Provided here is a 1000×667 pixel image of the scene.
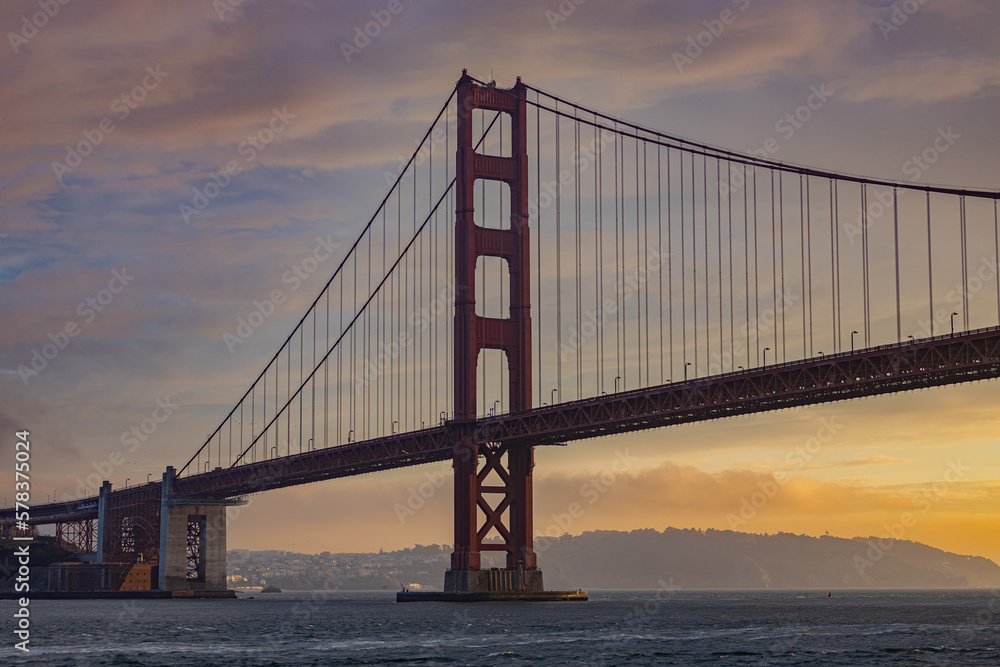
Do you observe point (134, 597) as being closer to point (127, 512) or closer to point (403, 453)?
point (127, 512)

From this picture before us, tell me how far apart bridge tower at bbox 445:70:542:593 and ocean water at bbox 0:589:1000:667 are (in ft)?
9.97

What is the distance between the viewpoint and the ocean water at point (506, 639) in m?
54.3

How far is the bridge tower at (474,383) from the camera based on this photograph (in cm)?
8969

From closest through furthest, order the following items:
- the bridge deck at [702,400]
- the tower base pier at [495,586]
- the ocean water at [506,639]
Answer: the ocean water at [506,639], the bridge deck at [702,400], the tower base pier at [495,586]

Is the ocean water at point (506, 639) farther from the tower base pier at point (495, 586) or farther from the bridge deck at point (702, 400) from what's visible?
the bridge deck at point (702, 400)

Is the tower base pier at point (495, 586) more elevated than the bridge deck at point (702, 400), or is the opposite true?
the bridge deck at point (702, 400)

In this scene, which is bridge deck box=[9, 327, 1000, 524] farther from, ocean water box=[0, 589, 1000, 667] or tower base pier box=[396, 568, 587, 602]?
ocean water box=[0, 589, 1000, 667]

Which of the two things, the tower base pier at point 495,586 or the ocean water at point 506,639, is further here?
the tower base pier at point 495,586

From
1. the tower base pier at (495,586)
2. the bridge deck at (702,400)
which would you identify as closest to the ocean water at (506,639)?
the tower base pier at (495,586)

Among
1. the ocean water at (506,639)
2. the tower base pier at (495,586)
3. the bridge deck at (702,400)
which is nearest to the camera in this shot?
the ocean water at (506,639)

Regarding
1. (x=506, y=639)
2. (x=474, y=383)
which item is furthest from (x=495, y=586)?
(x=506, y=639)

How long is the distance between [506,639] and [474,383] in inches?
1223

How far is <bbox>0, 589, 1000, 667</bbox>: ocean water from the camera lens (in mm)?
54312

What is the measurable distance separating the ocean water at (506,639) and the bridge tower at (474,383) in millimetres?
3038
